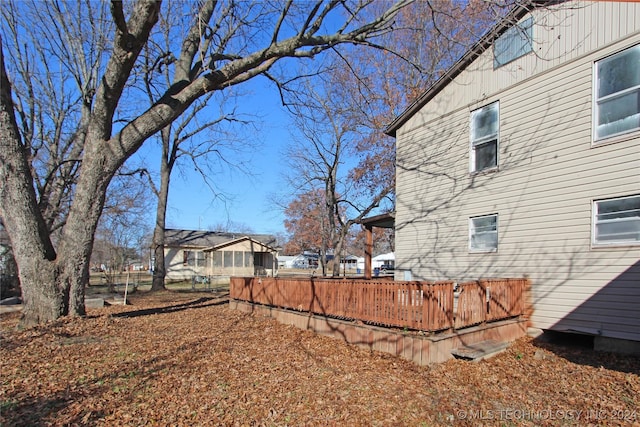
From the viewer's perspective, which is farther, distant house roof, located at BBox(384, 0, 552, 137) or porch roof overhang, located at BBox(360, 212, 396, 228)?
porch roof overhang, located at BBox(360, 212, 396, 228)

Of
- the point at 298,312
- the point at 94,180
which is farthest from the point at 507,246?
the point at 94,180

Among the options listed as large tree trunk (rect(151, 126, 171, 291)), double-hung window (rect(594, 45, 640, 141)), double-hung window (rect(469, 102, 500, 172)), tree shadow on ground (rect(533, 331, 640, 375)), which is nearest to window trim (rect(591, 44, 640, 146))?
double-hung window (rect(594, 45, 640, 141))

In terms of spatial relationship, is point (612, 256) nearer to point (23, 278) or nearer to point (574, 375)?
point (574, 375)

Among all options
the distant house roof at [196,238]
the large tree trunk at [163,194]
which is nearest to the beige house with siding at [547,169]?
the large tree trunk at [163,194]

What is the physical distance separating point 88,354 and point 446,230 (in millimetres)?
8412

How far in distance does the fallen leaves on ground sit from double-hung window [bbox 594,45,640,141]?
408 centimetres

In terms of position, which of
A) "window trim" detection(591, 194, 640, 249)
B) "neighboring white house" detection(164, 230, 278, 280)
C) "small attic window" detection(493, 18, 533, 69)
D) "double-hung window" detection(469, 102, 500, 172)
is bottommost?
"neighboring white house" detection(164, 230, 278, 280)

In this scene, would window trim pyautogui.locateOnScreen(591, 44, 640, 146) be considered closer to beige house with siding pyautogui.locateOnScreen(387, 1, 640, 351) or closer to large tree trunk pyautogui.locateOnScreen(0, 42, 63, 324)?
beige house with siding pyautogui.locateOnScreen(387, 1, 640, 351)

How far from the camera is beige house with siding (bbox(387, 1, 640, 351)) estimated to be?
21.6ft

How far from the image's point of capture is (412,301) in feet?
20.2

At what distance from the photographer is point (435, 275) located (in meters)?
10.2

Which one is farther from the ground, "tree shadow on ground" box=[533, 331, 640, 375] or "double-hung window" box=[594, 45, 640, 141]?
"double-hung window" box=[594, 45, 640, 141]

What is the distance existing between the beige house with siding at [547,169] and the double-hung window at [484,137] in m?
0.03

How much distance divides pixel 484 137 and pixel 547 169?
6.40 feet
